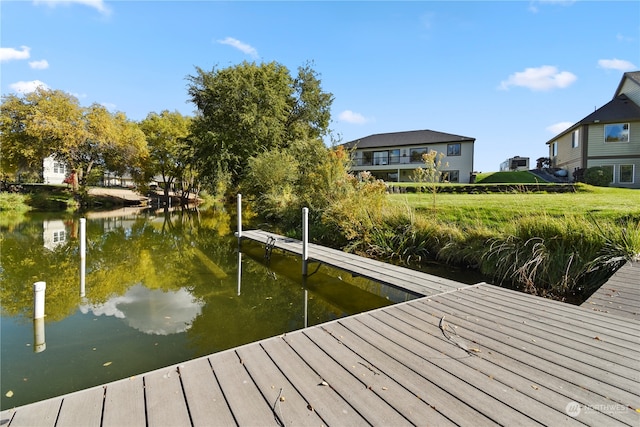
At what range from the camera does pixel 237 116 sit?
856 inches

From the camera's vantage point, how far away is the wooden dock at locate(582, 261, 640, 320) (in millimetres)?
3256

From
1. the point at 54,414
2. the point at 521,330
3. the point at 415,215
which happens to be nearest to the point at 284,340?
the point at 54,414

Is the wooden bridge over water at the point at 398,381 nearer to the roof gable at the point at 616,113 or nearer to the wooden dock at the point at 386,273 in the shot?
the wooden dock at the point at 386,273

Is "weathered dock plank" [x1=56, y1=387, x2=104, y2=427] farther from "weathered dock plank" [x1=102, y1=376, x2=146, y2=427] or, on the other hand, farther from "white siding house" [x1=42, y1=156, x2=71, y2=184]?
"white siding house" [x1=42, y1=156, x2=71, y2=184]

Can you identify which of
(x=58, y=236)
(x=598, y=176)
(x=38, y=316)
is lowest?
(x=58, y=236)

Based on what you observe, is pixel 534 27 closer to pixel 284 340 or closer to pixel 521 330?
pixel 521 330

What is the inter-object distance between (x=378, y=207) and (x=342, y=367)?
6766 mm

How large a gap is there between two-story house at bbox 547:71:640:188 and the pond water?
2159cm

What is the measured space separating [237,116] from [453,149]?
18343mm

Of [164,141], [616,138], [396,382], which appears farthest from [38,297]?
[164,141]

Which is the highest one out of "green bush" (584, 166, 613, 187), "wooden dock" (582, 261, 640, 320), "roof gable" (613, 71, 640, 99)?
"roof gable" (613, 71, 640, 99)

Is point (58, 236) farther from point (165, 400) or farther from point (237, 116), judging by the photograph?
point (165, 400)

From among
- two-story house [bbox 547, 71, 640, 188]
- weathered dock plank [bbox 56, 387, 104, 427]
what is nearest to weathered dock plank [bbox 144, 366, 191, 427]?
weathered dock plank [bbox 56, 387, 104, 427]

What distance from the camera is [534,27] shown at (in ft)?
27.6
